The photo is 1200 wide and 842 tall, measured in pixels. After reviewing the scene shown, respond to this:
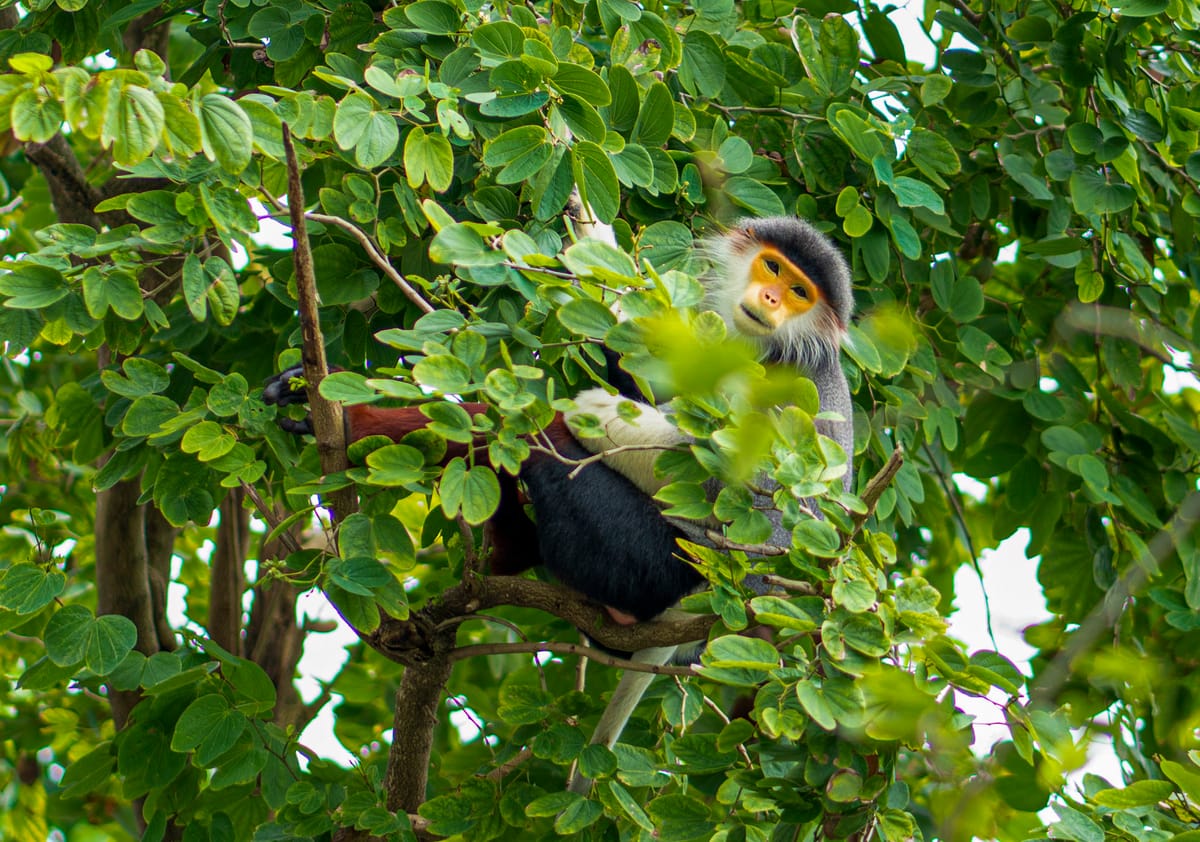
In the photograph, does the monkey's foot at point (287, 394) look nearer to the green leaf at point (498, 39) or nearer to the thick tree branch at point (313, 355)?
the thick tree branch at point (313, 355)

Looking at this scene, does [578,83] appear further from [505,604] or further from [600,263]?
[505,604]

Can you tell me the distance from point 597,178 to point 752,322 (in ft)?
3.82

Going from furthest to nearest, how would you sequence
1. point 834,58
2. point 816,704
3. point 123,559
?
1. point 123,559
2. point 834,58
3. point 816,704

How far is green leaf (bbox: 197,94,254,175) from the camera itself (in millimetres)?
1954

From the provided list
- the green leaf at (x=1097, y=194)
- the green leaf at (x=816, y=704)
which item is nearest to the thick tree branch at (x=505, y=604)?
the green leaf at (x=816, y=704)

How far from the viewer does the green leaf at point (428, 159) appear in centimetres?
249

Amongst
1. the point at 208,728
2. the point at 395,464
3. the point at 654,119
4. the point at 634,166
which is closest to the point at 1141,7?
the point at 654,119

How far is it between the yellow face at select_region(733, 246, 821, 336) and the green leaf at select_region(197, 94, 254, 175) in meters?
1.91

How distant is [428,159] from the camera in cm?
252

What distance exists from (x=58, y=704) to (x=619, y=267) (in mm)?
3941

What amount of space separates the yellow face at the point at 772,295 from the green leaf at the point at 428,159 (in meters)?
1.29

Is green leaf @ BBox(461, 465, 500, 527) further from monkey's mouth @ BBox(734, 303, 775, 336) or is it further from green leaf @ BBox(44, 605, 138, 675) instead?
monkey's mouth @ BBox(734, 303, 775, 336)

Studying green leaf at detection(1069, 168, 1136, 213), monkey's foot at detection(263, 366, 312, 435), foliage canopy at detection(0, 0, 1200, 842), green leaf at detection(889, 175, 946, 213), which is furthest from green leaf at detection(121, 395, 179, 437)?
green leaf at detection(1069, 168, 1136, 213)

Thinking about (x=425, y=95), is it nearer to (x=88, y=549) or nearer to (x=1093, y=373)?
(x=1093, y=373)
